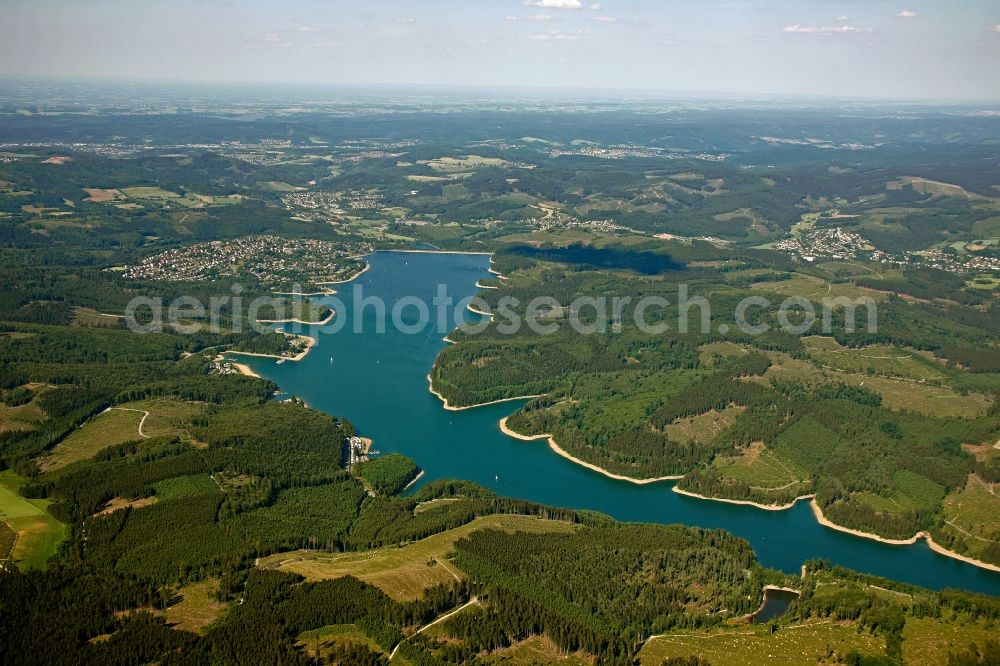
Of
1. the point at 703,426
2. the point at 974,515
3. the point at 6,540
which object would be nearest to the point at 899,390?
the point at 703,426

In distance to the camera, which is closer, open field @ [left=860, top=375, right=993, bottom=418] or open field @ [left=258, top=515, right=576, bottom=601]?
open field @ [left=258, top=515, right=576, bottom=601]

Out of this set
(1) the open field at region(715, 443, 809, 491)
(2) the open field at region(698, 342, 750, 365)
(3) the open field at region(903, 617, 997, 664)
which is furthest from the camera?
(2) the open field at region(698, 342, 750, 365)

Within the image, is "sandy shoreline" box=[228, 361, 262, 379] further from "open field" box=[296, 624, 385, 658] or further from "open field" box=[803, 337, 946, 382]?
"open field" box=[803, 337, 946, 382]

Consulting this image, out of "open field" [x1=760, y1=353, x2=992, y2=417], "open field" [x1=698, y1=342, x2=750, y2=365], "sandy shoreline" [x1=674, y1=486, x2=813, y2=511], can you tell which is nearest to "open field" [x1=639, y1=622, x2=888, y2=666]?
"sandy shoreline" [x1=674, y1=486, x2=813, y2=511]

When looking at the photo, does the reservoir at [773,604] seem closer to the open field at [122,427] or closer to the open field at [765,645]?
the open field at [765,645]

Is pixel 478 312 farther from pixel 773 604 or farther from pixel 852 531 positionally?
pixel 773 604

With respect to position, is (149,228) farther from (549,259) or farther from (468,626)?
(468,626)
